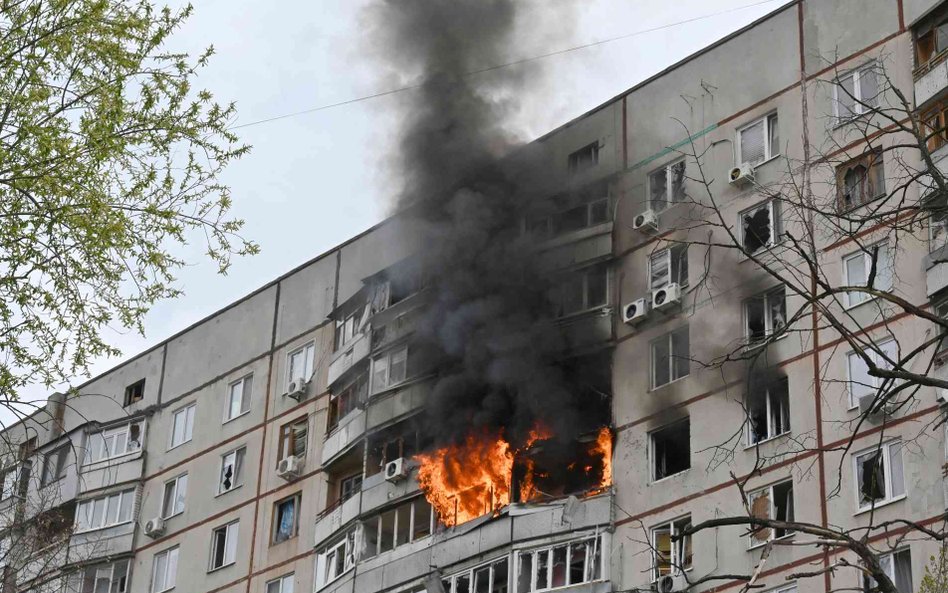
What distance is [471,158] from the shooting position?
40.8 m

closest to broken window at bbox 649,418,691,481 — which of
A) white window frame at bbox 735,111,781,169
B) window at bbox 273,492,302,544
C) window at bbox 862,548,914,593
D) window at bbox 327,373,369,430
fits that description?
window at bbox 862,548,914,593

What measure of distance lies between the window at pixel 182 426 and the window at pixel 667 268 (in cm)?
1674

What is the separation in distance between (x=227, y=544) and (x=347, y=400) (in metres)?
5.71

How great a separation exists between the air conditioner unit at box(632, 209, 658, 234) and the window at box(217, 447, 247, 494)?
14.2 m

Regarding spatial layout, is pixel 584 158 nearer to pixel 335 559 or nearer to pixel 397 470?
pixel 397 470

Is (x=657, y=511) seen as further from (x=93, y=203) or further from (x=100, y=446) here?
(x=100, y=446)

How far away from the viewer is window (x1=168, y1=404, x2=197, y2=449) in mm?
44438

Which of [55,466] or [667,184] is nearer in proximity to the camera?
[667,184]

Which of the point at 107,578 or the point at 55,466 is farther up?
the point at 55,466

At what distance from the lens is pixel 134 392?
47.7 meters

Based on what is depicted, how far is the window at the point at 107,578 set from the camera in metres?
43.9

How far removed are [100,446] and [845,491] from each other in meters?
26.1

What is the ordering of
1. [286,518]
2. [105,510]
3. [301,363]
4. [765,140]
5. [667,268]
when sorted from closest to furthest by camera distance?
[765,140] → [667,268] → [286,518] → [301,363] → [105,510]

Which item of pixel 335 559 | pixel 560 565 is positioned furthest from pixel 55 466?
pixel 560 565
